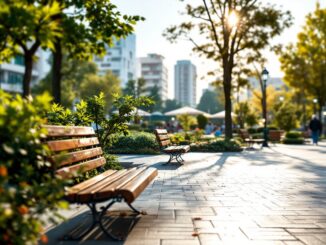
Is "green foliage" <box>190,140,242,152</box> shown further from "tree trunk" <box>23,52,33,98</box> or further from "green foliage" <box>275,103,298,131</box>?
"green foliage" <box>275,103,298,131</box>

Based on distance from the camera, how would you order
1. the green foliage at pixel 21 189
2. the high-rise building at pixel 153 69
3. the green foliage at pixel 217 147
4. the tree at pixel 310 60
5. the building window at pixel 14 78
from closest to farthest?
the green foliage at pixel 21 189 → the green foliage at pixel 217 147 → the tree at pixel 310 60 → the building window at pixel 14 78 → the high-rise building at pixel 153 69

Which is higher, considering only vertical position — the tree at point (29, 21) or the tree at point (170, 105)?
the tree at point (170, 105)

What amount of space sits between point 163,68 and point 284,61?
439 feet

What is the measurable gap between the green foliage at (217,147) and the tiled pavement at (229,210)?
29.0 feet

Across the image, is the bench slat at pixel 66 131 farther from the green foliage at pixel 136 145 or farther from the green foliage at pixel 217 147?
the green foliage at pixel 217 147

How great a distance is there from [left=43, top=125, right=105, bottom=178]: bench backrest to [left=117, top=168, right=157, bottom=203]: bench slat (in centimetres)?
46

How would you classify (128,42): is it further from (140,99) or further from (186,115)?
(140,99)

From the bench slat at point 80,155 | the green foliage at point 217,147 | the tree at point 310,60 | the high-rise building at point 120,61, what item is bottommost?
the green foliage at point 217,147

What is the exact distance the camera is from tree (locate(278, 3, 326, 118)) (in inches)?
1465

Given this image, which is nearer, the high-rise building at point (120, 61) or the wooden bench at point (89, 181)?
the wooden bench at point (89, 181)

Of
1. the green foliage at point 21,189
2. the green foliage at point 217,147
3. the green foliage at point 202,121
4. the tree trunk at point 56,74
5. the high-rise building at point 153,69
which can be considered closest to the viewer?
the green foliage at point 21,189

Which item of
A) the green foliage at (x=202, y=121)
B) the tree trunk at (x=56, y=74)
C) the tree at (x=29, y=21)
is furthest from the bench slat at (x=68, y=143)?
the green foliage at (x=202, y=121)

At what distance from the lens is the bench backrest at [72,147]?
4141 mm

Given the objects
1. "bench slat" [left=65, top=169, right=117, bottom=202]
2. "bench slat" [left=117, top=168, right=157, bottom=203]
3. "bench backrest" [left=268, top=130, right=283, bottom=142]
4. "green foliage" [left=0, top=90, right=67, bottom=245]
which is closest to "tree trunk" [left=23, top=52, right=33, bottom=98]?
"bench slat" [left=65, top=169, right=117, bottom=202]
